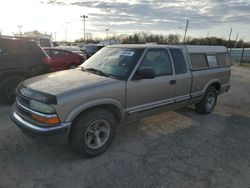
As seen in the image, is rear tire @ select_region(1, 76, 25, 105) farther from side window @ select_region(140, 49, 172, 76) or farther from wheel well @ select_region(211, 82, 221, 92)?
wheel well @ select_region(211, 82, 221, 92)

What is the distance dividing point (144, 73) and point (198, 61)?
7.17ft

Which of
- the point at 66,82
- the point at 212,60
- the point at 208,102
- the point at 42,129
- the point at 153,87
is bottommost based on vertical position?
the point at 208,102

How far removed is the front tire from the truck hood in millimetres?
446

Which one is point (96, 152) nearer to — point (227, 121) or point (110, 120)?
point (110, 120)

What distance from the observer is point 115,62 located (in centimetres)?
426

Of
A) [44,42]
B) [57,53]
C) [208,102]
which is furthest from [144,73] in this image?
[44,42]

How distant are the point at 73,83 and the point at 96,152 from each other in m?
1.19

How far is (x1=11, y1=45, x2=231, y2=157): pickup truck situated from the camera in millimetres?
3250

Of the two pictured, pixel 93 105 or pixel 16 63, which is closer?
pixel 93 105

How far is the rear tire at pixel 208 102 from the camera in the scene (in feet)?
19.7

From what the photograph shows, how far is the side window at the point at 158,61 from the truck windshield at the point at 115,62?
0.67ft

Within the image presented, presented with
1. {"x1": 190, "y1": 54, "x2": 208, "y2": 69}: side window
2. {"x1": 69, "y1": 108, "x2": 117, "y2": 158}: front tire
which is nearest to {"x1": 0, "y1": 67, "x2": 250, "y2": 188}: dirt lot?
{"x1": 69, "y1": 108, "x2": 117, "y2": 158}: front tire

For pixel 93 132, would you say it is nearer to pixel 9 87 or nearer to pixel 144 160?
pixel 144 160

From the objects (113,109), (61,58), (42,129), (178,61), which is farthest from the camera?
(61,58)
